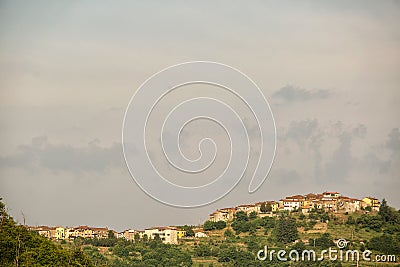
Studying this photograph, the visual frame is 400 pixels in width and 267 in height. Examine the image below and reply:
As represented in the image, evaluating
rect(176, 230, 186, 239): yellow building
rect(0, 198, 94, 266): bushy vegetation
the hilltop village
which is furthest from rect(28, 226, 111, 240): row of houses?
rect(0, 198, 94, 266): bushy vegetation

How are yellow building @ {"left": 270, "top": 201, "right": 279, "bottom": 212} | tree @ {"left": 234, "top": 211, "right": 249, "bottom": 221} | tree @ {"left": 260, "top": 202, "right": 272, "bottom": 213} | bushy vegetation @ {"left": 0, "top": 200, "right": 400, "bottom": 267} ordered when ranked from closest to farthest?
bushy vegetation @ {"left": 0, "top": 200, "right": 400, "bottom": 267}
tree @ {"left": 234, "top": 211, "right": 249, "bottom": 221}
tree @ {"left": 260, "top": 202, "right": 272, "bottom": 213}
yellow building @ {"left": 270, "top": 201, "right": 279, "bottom": 212}

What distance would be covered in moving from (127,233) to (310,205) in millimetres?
18716

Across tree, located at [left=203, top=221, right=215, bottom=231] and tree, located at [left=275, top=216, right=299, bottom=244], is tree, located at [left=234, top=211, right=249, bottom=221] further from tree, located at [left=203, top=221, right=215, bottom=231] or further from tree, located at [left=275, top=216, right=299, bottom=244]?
tree, located at [left=275, top=216, right=299, bottom=244]

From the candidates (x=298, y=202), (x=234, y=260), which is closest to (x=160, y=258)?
(x=234, y=260)

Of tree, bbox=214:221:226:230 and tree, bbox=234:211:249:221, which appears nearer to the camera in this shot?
tree, bbox=214:221:226:230

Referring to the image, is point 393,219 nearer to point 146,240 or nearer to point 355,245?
point 355,245

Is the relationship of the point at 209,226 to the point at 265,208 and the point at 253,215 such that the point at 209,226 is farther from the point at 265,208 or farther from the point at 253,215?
the point at 265,208

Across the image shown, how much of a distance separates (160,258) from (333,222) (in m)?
17.5

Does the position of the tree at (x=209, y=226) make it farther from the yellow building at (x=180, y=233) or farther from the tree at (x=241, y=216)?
the yellow building at (x=180, y=233)

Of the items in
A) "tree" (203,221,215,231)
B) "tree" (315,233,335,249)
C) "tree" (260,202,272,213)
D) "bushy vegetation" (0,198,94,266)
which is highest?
"tree" (260,202,272,213)

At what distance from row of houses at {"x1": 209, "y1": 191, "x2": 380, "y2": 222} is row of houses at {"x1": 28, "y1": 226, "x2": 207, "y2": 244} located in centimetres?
613

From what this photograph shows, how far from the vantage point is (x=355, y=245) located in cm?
6247

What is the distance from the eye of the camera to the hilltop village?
244 feet

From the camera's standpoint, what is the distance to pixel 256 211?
80.8 metres
